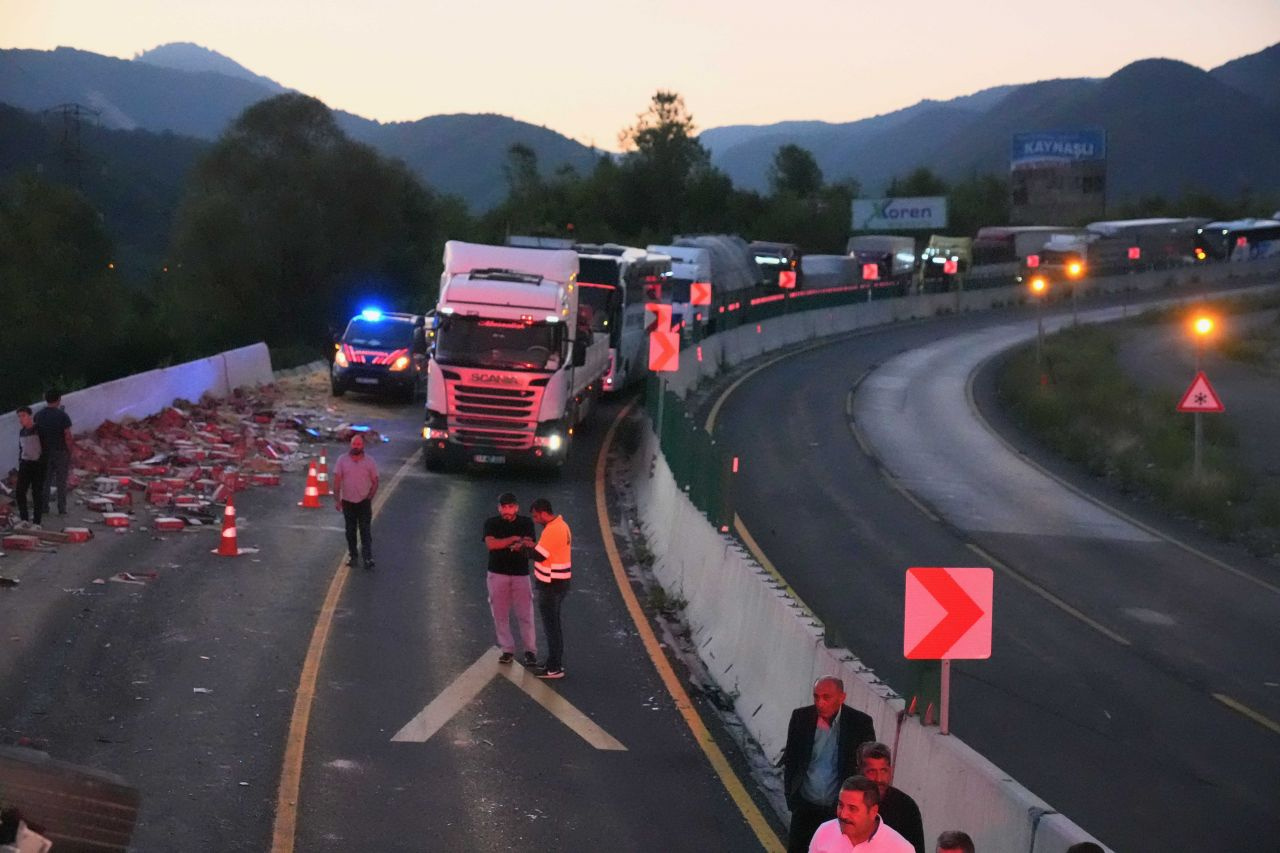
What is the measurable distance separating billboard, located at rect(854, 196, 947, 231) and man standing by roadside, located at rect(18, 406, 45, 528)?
341 ft

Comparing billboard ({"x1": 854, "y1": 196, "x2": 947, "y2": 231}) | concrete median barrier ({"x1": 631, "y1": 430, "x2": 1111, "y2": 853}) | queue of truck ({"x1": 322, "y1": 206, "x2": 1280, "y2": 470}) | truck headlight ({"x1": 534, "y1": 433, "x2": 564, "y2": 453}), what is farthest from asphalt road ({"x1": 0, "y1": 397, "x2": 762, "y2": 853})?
billboard ({"x1": 854, "y1": 196, "x2": 947, "y2": 231})

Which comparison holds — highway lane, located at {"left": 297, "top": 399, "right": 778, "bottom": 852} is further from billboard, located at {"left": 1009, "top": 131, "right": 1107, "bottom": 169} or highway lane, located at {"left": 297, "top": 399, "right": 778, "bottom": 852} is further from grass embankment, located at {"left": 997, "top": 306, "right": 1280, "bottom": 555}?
billboard, located at {"left": 1009, "top": 131, "right": 1107, "bottom": 169}

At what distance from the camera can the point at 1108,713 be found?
675 inches

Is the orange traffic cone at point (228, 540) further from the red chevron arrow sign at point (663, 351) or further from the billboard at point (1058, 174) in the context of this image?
the billboard at point (1058, 174)

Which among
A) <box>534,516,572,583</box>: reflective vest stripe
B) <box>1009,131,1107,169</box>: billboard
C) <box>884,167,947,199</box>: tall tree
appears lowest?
<box>534,516,572,583</box>: reflective vest stripe

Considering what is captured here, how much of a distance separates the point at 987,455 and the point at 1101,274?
54383 millimetres

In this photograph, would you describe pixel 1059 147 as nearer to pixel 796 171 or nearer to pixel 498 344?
pixel 796 171

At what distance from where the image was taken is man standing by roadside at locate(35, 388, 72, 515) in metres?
22.5

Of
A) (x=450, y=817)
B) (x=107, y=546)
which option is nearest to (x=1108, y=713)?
(x=450, y=817)

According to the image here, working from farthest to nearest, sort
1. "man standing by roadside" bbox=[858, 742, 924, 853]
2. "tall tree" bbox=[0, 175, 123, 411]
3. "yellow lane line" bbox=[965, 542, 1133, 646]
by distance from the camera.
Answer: "tall tree" bbox=[0, 175, 123, 411] → "yellow lane line" bbox=[965, 542, 1133, 646] → "man standing by roadside" bbox=[858, 742, 924, 853]

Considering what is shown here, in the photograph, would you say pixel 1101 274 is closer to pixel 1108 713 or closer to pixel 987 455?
pixel 987 455

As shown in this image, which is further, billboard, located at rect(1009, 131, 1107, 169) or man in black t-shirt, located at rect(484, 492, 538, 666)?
billboard, located at rect(1009, 131, 1107, 169)

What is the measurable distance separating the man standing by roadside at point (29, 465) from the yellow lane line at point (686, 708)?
25.1 ft

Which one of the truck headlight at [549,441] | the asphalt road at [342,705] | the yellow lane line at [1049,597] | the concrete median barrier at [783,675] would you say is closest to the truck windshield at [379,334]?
the truck headlight at [549,441]
